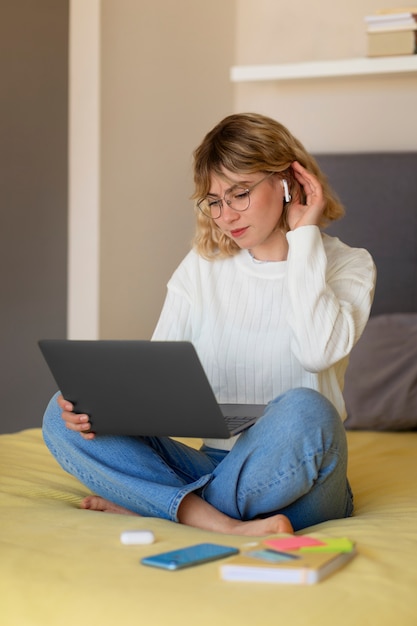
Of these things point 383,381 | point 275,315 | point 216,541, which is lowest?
point 383,381

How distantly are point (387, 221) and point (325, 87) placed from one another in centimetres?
58

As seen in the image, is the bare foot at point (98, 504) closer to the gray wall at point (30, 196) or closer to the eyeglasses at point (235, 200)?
the eyeglasses at point (235, 200)

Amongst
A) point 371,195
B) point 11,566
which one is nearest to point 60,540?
point 11,566

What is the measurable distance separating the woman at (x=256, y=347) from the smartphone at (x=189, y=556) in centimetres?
19

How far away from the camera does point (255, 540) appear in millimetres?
1546

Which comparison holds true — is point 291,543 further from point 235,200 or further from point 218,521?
point 235,200

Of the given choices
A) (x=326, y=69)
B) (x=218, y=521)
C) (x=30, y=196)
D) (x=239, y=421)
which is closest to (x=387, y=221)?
(x=326, y=69)

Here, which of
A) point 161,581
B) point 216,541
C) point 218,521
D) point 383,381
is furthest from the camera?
point 383,381

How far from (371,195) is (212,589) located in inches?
84.9

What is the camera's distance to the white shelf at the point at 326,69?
3156 millimetres

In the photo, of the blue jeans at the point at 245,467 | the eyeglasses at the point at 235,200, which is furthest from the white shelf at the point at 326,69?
the blue jeans at the point at 245,467

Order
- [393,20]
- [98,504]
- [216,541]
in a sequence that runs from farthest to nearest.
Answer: [393,20] → [98,504] → [216,541]

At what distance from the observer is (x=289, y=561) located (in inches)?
52.2

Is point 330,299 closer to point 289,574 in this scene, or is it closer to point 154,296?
point 289,574
